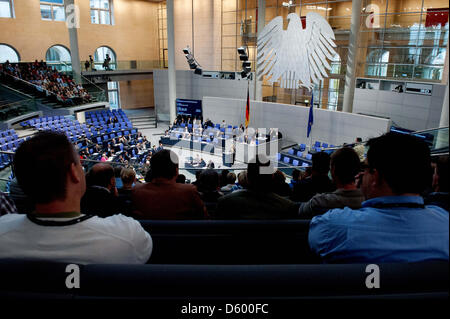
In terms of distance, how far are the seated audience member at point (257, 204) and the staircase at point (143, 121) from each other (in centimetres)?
2140

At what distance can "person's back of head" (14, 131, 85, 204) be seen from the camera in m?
1.17

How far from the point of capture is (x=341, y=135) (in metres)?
15.5

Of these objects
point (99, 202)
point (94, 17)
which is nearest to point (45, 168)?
point (99, 202)

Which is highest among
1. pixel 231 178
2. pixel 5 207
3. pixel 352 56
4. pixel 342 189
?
pixel 352 56

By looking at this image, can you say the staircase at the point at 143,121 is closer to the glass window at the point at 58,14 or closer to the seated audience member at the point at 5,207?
the glass window at the point at 58,14

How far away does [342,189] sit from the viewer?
90.4 inches

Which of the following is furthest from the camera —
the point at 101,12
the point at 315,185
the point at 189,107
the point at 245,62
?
the point at 101,12

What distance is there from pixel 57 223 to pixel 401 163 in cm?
123

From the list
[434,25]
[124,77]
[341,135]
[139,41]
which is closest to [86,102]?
[124,77]

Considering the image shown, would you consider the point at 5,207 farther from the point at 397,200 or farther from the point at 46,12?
the point at 46,12

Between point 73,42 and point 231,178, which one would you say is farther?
point 73,42

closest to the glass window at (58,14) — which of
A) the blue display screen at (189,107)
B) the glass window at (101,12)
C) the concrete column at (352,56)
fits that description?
the glass window at (101,12)

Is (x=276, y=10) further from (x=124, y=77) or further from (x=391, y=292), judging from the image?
(x=391, y=292)
